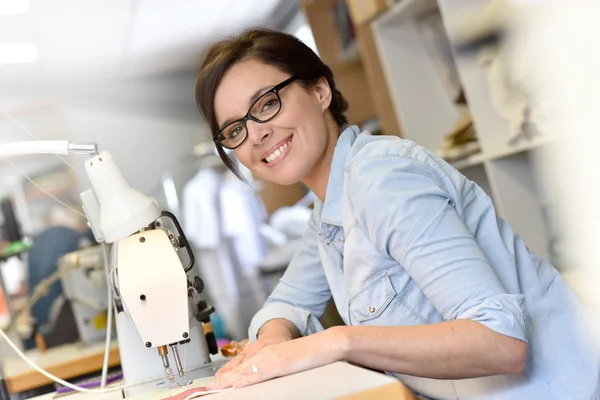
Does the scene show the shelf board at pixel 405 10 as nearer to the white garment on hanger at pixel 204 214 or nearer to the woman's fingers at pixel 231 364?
the woman's fingers at pixel 231 364

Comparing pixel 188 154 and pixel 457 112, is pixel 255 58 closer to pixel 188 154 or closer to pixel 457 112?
pixel 457 112

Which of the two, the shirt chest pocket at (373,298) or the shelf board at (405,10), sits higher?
the shelf board at (405,10)

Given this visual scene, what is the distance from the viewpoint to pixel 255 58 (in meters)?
1.20

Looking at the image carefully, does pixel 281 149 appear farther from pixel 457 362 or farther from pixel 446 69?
pixel 446 69

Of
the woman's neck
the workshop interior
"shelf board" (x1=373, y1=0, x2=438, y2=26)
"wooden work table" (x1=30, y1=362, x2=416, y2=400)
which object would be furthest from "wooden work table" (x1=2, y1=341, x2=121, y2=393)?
"shelf board" (x1=373, y1=0, x2=438, y2=26)

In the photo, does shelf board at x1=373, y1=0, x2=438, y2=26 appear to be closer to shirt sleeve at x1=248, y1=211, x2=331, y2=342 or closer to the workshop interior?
the workshop interior

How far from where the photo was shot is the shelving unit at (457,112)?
6.92 feet

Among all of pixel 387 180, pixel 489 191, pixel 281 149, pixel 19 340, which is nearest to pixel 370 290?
pixel 387 180

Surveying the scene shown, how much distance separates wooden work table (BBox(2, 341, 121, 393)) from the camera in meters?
1.93

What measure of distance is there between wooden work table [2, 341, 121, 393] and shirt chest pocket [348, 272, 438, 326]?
33.4 inches

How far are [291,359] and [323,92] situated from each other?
0.54m

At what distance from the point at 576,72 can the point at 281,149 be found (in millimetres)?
862

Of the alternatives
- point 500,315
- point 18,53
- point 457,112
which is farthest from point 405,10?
point 18,53

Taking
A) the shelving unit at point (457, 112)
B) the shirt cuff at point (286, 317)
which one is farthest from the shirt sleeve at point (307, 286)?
the shelving unit at point (457, 112)
